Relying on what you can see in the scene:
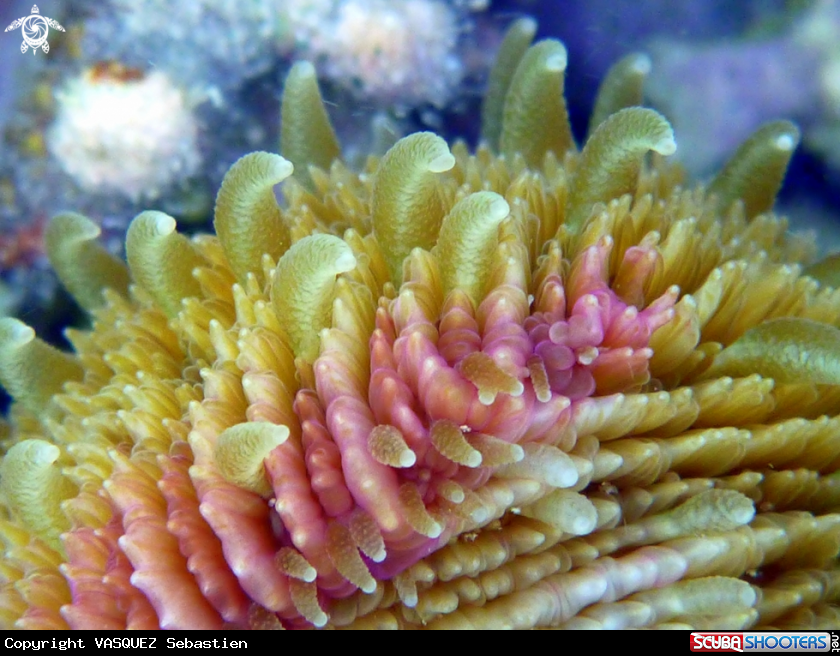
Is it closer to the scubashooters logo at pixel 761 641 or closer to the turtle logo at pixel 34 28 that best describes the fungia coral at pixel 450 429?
the scubashooters logo at pixel 761 641

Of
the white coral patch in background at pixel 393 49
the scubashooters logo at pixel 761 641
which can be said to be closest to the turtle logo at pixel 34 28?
the white coral patch in background at pixel 393 49

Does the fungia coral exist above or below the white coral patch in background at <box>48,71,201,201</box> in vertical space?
below

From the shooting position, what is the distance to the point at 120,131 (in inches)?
149

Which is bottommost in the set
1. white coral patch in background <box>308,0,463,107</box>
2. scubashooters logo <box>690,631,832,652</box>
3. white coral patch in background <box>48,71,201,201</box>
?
scubashooters logo <box>690,631,832,652</box>

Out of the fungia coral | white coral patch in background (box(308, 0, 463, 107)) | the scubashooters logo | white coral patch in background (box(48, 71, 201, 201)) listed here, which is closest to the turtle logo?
white coral patch in background (box(48, 71, 201, 201))

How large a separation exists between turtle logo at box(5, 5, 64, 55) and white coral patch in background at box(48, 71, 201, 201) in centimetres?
26

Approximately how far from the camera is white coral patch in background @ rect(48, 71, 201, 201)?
374 centimetres

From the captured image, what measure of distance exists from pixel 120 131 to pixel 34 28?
68 cm

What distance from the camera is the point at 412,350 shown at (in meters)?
2.12

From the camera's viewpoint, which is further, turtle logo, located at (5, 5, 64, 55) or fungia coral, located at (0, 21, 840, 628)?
turtle logo, located at (5, 5, 64, 55)

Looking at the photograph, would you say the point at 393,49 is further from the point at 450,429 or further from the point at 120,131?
the point at 450,429

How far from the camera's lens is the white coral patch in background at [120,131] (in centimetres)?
374

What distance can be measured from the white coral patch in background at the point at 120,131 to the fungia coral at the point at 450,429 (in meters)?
1.41

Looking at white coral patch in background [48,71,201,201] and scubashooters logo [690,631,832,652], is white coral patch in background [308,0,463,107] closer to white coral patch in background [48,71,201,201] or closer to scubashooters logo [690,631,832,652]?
white coral patch in background [48,71,201,201]
